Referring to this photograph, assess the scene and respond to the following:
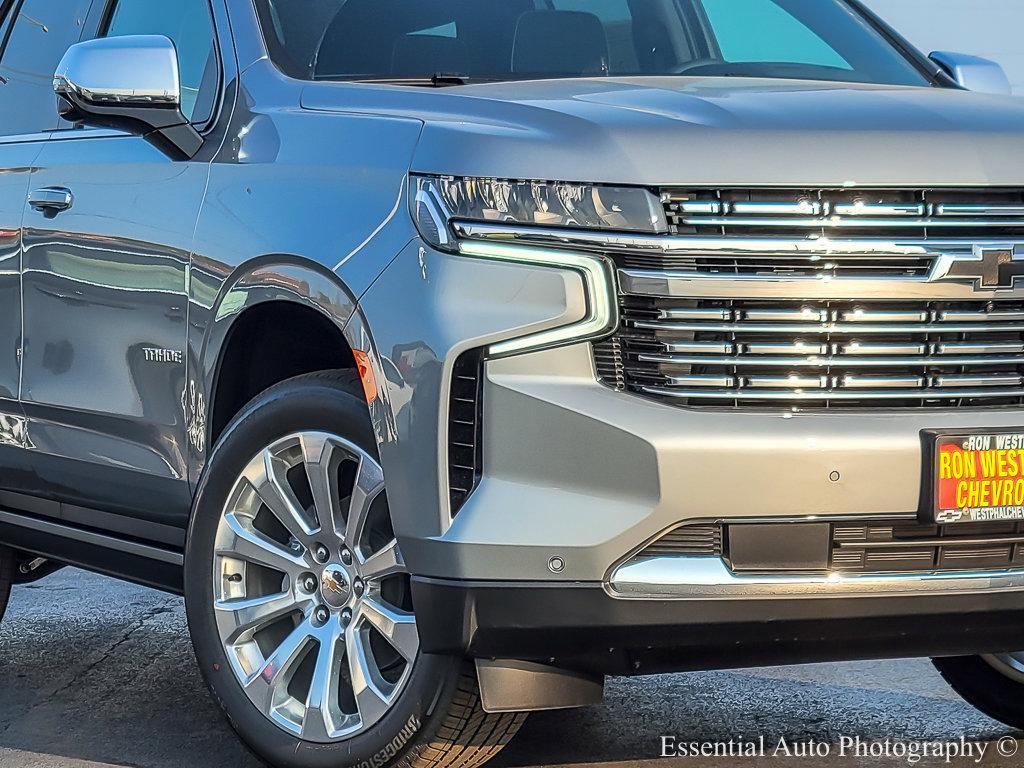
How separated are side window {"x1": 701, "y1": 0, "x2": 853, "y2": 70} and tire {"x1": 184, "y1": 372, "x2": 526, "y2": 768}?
1.58 m

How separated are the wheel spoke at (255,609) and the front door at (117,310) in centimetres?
41

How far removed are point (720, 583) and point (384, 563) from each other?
0.68 metres

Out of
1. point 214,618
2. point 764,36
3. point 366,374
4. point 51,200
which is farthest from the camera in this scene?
point 764,36

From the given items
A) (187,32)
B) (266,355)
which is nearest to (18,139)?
(187,32)

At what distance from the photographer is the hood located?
9.98 feet

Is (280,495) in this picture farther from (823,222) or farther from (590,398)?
(823,222)

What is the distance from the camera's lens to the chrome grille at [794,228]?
9.89ft

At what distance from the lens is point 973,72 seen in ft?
15.0

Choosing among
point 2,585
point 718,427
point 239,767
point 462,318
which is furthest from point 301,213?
point 2,585

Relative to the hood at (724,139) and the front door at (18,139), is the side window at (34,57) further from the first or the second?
the hood at (724,139)

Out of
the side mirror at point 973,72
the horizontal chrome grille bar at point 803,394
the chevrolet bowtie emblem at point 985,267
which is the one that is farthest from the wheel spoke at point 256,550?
the side mirror at point 973,72

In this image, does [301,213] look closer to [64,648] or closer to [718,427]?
[718,427]

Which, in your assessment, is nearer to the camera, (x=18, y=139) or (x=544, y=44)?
(x=544, y=44)

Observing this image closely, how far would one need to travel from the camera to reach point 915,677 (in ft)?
16.2
